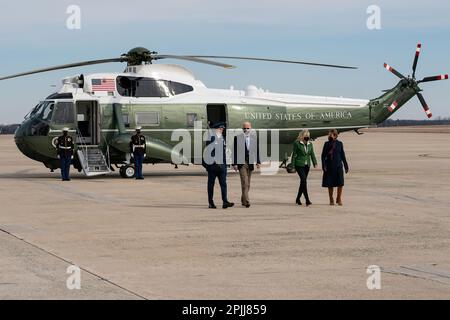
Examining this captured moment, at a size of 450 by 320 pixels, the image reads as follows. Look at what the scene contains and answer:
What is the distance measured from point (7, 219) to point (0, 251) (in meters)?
4.00

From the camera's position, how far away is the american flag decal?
27188mm

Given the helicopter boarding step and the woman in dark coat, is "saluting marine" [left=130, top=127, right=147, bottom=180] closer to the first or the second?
the helicopter boarding step

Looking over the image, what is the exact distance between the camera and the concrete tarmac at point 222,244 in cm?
946

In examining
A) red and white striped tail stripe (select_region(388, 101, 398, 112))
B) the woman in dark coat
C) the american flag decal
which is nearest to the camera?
the woman in dark coat

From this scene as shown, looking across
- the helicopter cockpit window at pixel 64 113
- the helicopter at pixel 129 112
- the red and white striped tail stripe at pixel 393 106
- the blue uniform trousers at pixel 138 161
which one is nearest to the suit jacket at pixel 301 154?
the helicopter at pixel 129 112

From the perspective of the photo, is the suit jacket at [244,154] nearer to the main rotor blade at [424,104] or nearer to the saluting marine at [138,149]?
the saluting marine at [138,149]

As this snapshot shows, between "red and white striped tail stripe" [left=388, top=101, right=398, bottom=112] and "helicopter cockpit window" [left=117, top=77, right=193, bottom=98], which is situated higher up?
"helicopter cockpit window" [left=117, top=77, right=193, bottom=98]

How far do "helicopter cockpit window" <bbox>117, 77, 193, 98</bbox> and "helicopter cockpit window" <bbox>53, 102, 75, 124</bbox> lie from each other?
165cm

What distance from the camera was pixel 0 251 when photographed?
12031 millimetres

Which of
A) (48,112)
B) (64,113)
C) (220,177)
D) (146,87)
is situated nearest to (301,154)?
(220,177)

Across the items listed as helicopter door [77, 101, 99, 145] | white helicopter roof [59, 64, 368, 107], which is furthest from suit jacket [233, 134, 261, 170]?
helicopter door [77, 101, 99, 145]

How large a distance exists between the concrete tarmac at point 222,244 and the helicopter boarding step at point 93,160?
13.5 feet
